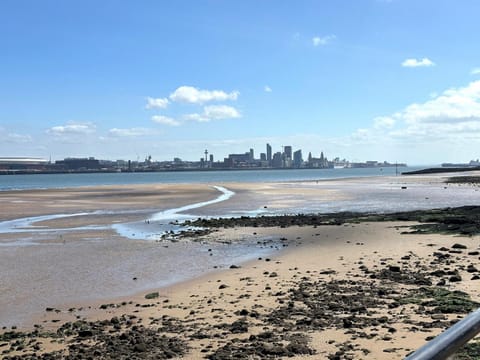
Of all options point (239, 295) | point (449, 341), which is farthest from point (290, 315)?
point (449, 341)

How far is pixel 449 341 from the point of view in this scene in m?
2.58

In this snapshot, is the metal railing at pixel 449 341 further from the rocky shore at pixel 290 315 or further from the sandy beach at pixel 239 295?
the sandy beach at pixel 239 295

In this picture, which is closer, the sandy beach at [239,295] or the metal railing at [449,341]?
the metal railing at [449,341]

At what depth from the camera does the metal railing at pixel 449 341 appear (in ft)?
7.82

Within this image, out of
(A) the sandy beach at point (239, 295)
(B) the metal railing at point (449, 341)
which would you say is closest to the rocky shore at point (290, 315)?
(A) the sandy beach at point (239, 295)

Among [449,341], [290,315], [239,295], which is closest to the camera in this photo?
[449,341]

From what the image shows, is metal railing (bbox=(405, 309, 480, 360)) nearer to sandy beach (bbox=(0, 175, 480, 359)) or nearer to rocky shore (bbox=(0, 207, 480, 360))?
rocky shore (bbox=(0, 207, 480, 360))

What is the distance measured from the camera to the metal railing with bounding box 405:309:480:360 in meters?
2.38

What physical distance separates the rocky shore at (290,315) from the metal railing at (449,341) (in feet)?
12.0

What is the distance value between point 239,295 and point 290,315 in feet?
7.04

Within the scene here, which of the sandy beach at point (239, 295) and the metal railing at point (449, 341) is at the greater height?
the metal railing at point (449, 341)

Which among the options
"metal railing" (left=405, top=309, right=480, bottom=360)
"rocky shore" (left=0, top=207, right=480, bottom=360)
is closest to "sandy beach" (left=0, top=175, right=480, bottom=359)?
"rocky shore" (left=0, top=207, right=480, bottom=360)

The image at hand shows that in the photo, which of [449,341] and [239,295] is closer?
[449,341]

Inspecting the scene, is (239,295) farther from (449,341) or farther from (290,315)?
(449,341)
